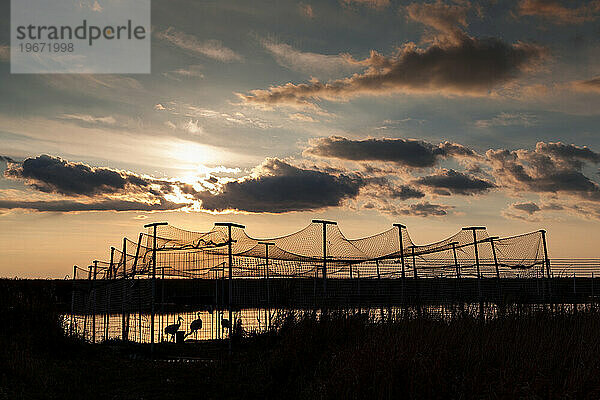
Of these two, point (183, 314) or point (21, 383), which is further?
point (183, 314)

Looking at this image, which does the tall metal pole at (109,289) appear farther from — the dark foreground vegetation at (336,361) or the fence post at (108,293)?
the dark foreground vegetation at (336,361)

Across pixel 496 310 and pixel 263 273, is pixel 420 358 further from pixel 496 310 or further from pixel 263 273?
pixel 263 273

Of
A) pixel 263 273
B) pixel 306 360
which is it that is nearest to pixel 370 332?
pixel 306 360

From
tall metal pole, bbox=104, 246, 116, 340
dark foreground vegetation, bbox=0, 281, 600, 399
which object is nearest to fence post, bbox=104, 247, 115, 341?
tall metal pole, bbox=104, 246, 116, 340

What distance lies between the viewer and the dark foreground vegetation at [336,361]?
10477 millimetres

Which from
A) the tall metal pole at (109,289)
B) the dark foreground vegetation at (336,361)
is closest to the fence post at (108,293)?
the tall metal pole at (109,289)

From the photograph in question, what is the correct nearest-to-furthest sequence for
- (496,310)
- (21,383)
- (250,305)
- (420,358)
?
(420,358) → (21,383) → (496,310) → (250,305)

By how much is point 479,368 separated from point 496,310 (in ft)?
27.1

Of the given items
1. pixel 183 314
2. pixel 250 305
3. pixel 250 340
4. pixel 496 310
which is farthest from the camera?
pixel 183 314

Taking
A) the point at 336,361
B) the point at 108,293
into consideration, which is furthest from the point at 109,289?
the point at 336,361

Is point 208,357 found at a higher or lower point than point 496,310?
lower

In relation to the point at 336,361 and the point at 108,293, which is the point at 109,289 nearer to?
the point at 108,293

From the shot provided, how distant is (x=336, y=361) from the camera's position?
41.5ft

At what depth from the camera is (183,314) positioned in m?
42.3
